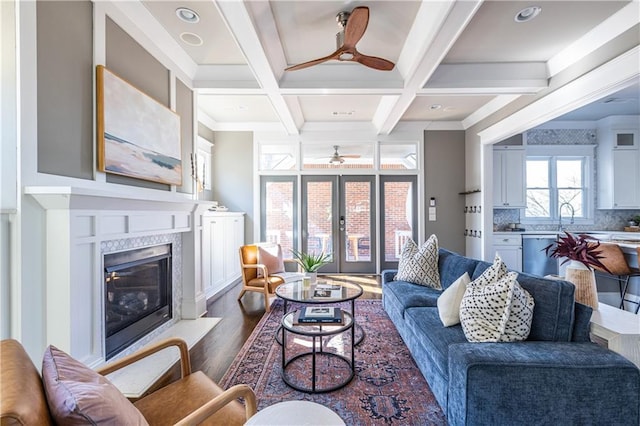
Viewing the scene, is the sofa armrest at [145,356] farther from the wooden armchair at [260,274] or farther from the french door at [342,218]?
the french door at [342,218]

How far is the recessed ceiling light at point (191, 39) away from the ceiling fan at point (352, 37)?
108 cm

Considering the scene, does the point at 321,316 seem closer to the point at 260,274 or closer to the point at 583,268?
the point at 583,268

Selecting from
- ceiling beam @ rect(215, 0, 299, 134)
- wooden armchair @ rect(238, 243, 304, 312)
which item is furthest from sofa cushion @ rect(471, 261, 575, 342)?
ceiling beam @ rect(215, 0, 299, 134)

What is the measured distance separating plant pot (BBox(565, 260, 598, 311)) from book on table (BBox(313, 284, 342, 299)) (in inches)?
64.7

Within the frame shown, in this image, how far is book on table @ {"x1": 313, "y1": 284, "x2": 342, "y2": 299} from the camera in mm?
2551

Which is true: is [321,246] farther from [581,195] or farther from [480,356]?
[581,195]

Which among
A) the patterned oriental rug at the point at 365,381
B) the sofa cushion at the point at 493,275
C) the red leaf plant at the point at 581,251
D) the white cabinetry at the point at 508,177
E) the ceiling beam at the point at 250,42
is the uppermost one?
the ceiling beam at the point at 250,42

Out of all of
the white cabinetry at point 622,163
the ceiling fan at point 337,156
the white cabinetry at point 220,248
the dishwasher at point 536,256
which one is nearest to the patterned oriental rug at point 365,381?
the white cabinetry at point 220,248

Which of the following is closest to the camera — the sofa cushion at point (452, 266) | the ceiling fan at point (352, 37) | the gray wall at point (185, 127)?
the ceiling fan at point (352, 37)

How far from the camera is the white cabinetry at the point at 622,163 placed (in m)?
4.91

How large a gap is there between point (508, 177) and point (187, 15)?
5.17 m

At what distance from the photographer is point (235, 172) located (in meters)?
5.63

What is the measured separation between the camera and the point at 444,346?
5.89 ft

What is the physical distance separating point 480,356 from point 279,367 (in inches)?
60.0
